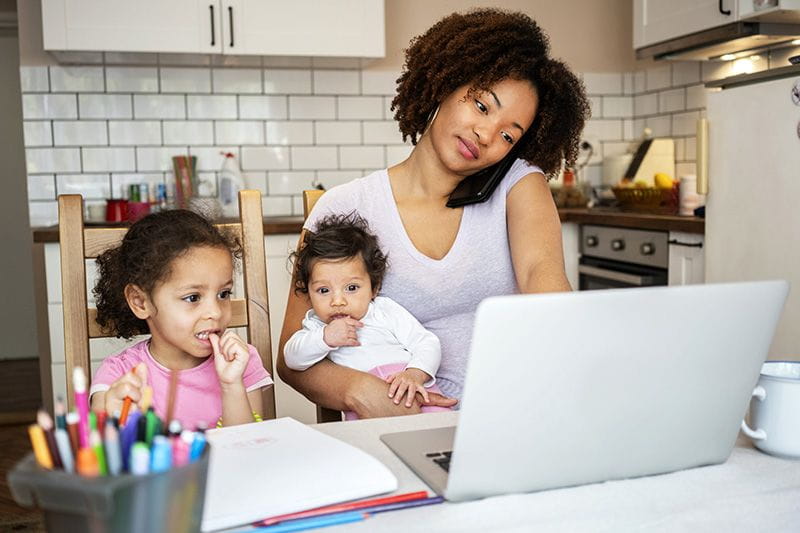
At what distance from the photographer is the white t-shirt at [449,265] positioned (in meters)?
1.57

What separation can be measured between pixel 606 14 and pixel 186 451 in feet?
12.2

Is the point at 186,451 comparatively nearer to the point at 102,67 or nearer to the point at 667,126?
the point at 102,67

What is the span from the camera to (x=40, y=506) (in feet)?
1.88

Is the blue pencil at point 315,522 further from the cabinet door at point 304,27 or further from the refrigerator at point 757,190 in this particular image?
the cabinet door at point 304,27

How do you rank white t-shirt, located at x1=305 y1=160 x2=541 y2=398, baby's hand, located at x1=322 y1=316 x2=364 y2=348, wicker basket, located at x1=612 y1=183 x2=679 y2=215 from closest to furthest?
baby's hand, located at x1=322 y1=316 x2=364 y2=348 < white t-shirt, located at x1=305 y1=160 x2=541 y2=398 < wicker basket, located at x1=612 y1=183 x2=679 y2=215

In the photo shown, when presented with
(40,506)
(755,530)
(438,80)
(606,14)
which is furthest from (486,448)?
(606,14)

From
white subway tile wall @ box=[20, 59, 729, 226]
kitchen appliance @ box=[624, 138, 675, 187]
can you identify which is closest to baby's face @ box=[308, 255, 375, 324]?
white subway tile wall @ box=[20, 59, 729, 226]

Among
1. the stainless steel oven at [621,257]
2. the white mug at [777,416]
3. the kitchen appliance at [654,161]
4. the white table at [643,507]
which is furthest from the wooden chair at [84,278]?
the kitchen appliance at [654,161]

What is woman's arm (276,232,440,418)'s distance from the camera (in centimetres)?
134

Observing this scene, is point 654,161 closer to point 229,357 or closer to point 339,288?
point 339,288

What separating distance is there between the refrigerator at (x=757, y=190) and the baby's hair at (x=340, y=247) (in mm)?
1299

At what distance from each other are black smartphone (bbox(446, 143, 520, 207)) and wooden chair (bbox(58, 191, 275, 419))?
40cm

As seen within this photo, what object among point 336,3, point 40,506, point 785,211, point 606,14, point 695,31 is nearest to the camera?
point 40,506

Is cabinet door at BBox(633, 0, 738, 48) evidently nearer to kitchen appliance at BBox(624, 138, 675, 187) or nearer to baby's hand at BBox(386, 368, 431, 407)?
kitchen appliance at BBox(624, 138, 675, 187)
